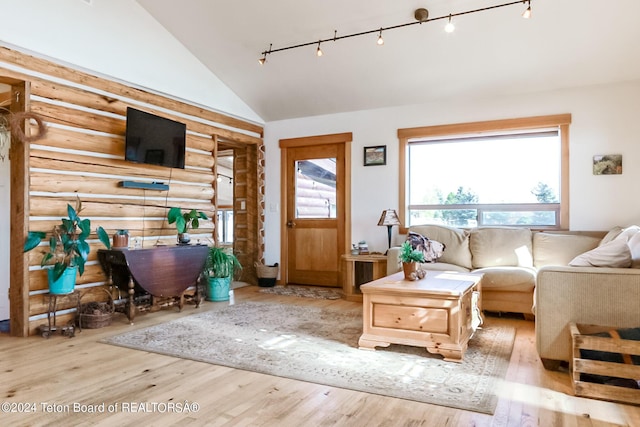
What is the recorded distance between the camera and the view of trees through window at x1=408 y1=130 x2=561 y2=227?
457cm

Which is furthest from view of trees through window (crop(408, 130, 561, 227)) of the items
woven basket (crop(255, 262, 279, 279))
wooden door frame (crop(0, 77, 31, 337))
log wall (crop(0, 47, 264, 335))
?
wooden door frame (crop(0, 77, 31, 337))

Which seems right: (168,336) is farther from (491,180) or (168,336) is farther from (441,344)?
(491,180)

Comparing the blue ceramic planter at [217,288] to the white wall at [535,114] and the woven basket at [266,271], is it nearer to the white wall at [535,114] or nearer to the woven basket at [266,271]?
the woven basket at [266,271]

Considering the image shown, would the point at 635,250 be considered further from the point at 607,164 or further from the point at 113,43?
the point at 113,43

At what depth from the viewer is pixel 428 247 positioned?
14.5ft

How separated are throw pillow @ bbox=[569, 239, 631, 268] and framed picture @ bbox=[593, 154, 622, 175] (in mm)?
2127

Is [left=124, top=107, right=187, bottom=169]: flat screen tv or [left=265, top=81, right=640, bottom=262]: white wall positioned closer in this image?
[left=124, top=107, right=187, bottom=169]: flat screen tv

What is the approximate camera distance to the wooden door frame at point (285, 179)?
5461 millimetres

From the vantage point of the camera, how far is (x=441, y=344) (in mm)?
2684

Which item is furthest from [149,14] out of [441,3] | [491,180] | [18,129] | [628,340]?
[628,340]

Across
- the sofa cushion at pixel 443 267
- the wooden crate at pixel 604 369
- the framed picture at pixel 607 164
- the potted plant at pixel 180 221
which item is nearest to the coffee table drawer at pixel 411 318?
the wooden crate at pixel 604 369

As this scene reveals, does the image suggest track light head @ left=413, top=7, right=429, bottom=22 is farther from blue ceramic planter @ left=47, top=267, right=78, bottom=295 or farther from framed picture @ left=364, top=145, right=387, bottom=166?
blue ceramic planter @ left=47, top=267, right=78, bottom=295

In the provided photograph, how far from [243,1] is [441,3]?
1.78m

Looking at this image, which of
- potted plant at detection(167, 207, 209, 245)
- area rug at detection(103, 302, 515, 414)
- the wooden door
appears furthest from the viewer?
the wooden door
